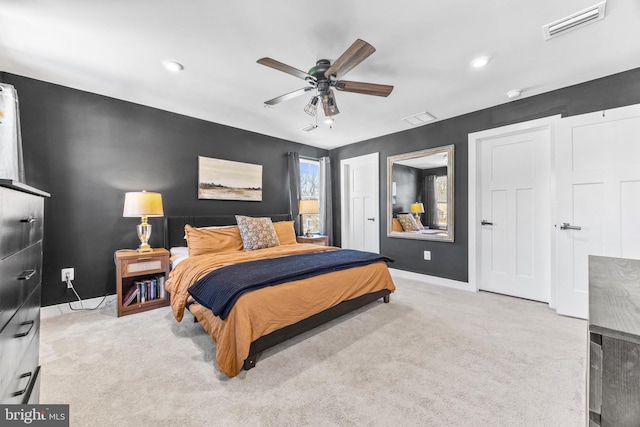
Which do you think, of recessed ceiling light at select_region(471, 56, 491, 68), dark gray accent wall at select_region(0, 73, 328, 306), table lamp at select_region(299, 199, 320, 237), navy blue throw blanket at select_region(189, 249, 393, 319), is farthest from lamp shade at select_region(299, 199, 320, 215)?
recessed ceiling light at select_region(471, 56, 491, 68)

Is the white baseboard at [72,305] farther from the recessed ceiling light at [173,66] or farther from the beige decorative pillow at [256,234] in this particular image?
the recessed ceiling light at [173,66]

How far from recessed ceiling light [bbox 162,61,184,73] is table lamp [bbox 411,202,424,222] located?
12.2 feet

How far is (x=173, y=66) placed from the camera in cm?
248

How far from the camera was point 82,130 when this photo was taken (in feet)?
9.85

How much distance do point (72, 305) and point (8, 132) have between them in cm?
184

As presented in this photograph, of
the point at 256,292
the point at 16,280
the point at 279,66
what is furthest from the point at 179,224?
the point at 16,280

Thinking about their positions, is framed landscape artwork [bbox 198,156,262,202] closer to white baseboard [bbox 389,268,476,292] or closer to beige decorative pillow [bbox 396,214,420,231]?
beige decorative pillow [bbox 396,214,420,231]

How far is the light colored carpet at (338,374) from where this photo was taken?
1.46 meters

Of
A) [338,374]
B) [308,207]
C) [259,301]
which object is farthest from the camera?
[308,207]

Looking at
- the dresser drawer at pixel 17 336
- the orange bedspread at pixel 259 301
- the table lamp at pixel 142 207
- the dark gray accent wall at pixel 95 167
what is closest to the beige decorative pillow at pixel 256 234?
the orange bedspread at pixel 259 301

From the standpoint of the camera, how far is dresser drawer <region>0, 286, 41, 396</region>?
865 mm

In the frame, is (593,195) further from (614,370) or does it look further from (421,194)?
(614,370)

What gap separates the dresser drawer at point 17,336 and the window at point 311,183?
13.2ft

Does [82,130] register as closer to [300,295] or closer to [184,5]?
[184,5]
